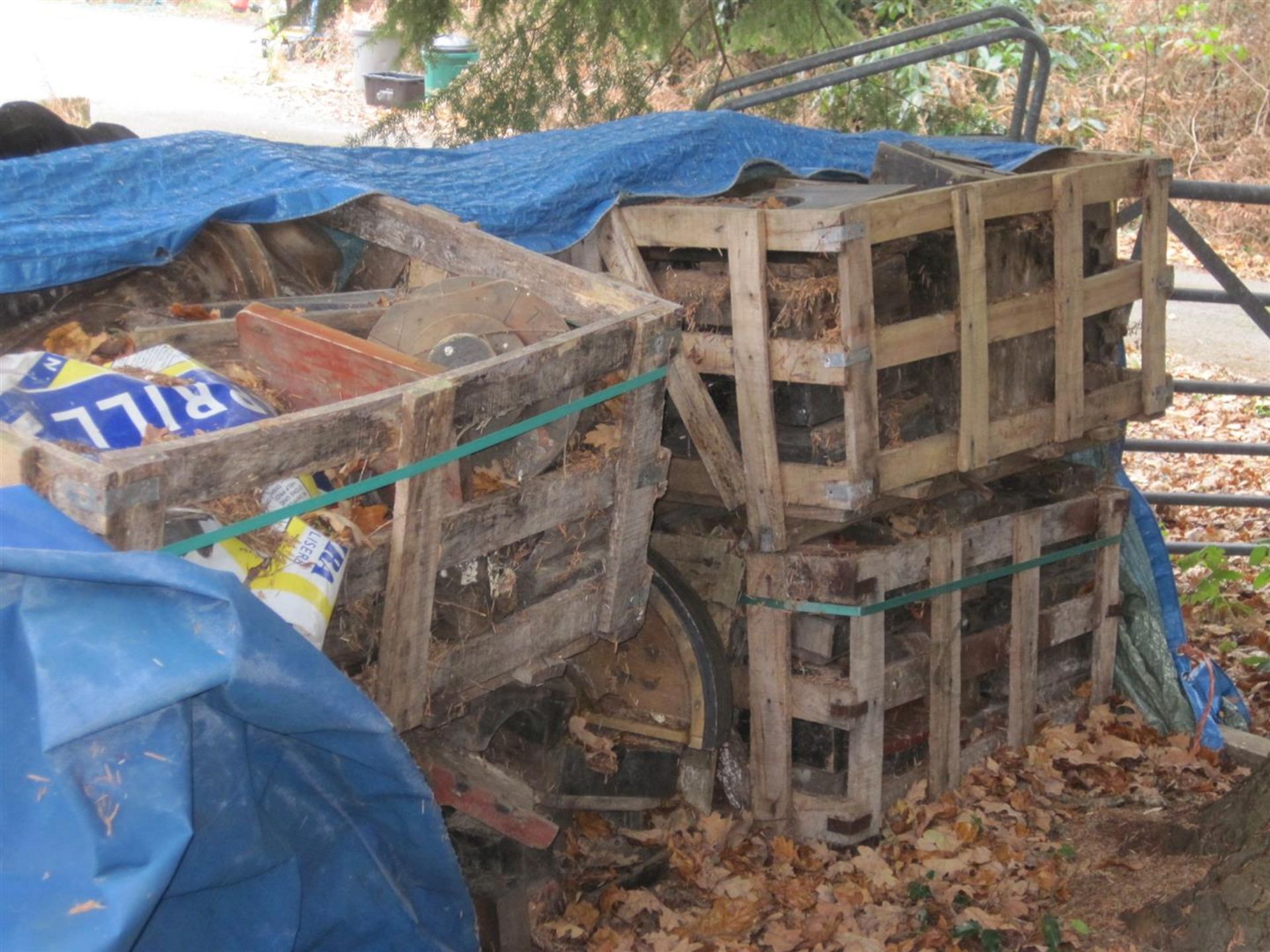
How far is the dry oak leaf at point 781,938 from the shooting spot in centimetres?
401

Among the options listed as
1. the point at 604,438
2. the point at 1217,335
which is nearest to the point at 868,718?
the point at 604,438

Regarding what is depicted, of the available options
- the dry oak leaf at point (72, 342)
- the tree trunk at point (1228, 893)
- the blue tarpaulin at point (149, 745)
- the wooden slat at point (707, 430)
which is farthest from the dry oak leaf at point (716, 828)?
the dry oak leaf at point (72, 342)

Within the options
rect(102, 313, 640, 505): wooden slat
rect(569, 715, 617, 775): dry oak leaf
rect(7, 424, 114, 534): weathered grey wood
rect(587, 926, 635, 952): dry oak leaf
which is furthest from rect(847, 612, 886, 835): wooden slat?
rect(7, 424, 114, 534): weathered grey wood

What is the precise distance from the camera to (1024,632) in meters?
4.91

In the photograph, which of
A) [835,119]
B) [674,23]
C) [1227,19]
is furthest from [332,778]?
[1227,19]

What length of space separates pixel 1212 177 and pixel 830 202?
35.2ft

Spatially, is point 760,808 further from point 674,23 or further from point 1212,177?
point 1212,177

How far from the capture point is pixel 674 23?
23.0ft

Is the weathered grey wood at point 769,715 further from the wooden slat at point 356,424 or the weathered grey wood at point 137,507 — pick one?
the weathered grey wood at point 137,507

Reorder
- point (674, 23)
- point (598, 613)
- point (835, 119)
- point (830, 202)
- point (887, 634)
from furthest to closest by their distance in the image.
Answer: point (835, 119) < point (674, 23) < point (887, 634) < point (830, 202) < point (598, 613)

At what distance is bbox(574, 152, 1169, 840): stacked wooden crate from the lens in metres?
4.08

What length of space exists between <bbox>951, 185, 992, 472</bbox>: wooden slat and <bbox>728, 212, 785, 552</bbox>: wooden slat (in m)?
0.61

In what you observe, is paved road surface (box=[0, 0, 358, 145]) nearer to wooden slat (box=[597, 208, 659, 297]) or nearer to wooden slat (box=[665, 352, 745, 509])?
wooden slat (box=[597, 208, 659, 297])

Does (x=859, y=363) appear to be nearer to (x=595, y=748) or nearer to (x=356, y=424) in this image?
(x=595, y=748)
